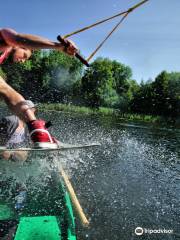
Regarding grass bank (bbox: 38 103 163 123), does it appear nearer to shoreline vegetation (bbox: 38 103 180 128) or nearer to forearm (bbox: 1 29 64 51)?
shoreline vegetation (bbox: 38 103 180 128)

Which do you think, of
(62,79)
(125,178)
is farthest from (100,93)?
(125,178)

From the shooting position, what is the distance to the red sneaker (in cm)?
497

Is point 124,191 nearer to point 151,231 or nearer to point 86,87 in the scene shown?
point 151,231

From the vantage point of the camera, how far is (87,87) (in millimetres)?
99438

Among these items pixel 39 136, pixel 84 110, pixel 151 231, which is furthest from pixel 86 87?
pixel 39 136

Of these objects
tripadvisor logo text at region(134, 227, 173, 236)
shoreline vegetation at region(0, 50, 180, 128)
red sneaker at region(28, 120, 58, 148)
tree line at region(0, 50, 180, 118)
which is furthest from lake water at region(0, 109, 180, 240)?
tree line at region(0, 50, 180, 118)

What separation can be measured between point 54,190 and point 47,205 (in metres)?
1.26

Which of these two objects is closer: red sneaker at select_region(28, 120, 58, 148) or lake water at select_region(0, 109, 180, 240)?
red sneaker at select_region(28, 120, 58, 148)

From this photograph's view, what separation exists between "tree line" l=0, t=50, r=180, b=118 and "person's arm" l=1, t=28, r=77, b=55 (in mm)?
88088

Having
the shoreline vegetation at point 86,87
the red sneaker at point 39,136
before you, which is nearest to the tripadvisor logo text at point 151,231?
the red sneaker at point 39,136

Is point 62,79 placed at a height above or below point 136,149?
above

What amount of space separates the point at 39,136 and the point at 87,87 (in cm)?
9506

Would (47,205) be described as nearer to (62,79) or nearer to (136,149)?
(136,149)

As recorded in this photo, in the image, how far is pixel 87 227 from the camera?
8281 mm
